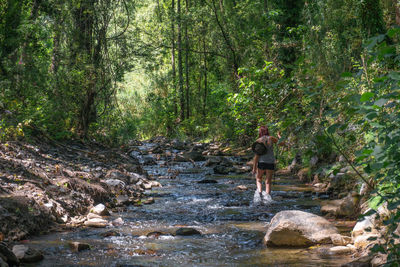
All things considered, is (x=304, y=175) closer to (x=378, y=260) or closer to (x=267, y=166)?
(x=267, y=166)

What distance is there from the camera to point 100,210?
7.02 meters

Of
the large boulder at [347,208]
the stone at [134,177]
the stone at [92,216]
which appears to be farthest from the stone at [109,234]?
the stone at [134,177]

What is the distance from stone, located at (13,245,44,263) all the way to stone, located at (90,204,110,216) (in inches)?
99.2

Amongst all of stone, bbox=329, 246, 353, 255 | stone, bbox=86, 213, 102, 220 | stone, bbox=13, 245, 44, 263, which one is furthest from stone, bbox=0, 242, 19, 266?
stone, bbox=329, 246, 353, 255

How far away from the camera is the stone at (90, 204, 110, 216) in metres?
7.00

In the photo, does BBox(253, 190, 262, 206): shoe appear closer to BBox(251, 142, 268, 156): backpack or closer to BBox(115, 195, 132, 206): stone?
BBox(251, 142, 268, 156): backpack

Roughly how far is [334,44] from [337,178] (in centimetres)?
899

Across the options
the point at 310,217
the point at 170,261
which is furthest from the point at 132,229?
the point at 310,217

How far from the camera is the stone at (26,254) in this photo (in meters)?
4.25

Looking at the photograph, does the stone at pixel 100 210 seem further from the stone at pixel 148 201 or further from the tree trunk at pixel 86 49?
the tree trunk at pixel 86 49

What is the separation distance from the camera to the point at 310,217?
221 inches

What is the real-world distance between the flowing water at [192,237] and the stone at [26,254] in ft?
0.39

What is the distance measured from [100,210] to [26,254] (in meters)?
2.72

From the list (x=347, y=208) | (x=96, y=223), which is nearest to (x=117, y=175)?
(x=96, y=223)
